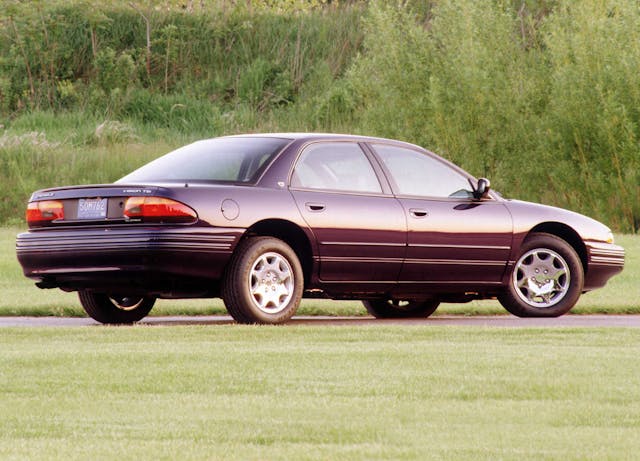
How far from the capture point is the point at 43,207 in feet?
39.3

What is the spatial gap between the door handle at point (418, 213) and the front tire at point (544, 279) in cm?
109

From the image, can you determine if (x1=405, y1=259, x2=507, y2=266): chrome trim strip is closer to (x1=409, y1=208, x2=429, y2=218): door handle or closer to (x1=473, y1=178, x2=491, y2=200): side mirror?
(x1=409, y1=208, x2=429, y2=218): door handle

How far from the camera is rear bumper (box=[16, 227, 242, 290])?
1130 centimetres

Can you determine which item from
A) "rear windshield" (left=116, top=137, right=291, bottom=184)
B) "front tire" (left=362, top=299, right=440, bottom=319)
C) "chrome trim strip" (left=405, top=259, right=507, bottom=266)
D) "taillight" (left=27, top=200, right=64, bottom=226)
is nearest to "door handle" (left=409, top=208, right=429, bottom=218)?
"chrome trim strip" (left=405, top=259, right=507, bottom=266)

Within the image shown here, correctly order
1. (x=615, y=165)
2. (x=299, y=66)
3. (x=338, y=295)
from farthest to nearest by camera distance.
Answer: (x=299, y=66)
(x=615, y=165)
(x=338, y=295)

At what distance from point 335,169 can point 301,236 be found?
2.64ft

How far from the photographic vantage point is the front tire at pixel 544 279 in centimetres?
1341

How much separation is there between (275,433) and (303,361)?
2643mm

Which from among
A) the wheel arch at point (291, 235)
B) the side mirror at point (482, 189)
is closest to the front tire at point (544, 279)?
the side mirror at point (482, 189)

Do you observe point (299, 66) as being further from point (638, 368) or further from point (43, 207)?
point (638, 368)

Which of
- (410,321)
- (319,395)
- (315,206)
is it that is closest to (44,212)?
(315,206)

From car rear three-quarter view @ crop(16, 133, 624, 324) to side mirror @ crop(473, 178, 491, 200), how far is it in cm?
1

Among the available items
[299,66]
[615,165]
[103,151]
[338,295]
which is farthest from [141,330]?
[299,66]

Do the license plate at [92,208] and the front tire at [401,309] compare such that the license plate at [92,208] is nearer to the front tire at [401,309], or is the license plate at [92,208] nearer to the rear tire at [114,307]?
the rear tire at [114,307]
